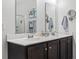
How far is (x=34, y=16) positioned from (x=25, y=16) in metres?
0.33

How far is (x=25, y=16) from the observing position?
2.56m

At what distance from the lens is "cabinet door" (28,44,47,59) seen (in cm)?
183

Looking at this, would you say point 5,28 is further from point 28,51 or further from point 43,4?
point 43,4

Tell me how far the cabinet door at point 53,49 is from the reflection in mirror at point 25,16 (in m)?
0.67

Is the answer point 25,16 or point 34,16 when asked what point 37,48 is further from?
point 34,16

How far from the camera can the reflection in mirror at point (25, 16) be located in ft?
7.88

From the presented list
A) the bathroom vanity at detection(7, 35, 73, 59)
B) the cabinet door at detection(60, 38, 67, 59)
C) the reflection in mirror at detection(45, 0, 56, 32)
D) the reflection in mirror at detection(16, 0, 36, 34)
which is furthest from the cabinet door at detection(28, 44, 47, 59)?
the reflection in mirror at detection(45, 0, 56, 32)

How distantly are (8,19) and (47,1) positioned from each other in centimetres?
163

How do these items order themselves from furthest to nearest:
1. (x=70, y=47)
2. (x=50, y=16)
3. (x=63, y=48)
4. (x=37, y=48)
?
(x=50, y=16) < (x=70, y=47) < (x=63, y=48) < (x=37, y=48)

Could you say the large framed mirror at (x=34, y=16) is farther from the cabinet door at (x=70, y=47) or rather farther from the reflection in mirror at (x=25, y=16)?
the cabinet door at (x=70, y=47)

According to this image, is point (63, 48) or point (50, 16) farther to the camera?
point (50, 16)

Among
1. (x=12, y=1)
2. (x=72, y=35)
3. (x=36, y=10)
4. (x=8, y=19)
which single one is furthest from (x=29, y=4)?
(x=72, y=35)

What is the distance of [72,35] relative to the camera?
3.35 meters

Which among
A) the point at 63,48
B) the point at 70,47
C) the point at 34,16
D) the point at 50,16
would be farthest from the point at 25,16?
the point at 70,47
